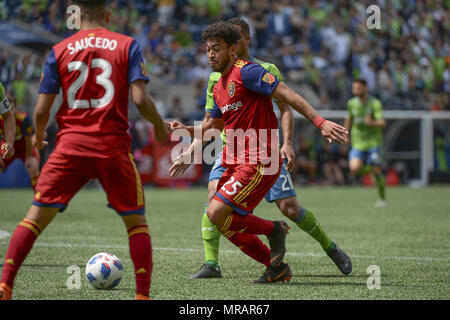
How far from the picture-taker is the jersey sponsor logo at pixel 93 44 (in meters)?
4.67

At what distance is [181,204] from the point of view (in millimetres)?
15594

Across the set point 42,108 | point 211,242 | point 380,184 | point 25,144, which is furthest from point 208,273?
point 380,184

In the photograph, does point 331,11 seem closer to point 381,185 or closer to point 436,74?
point 436,74

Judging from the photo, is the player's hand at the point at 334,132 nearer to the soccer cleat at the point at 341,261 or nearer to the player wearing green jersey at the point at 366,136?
the soccer cleat at the point at 341,261

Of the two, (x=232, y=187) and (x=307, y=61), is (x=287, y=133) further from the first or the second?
(x=307, y=61)

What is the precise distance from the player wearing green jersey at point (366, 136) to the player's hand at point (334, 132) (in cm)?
1013

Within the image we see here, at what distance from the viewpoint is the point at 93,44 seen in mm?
4680

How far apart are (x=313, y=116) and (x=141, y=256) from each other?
165 cm

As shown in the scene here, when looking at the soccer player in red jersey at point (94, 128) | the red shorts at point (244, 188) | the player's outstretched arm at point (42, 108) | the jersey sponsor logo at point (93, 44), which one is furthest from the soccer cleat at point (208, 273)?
the jersey sponsor logo at point (93, 44)

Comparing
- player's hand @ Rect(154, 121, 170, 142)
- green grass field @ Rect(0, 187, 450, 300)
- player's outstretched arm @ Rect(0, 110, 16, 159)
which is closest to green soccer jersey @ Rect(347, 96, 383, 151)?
green grass field @ Rect(0, 187, 450, 300)

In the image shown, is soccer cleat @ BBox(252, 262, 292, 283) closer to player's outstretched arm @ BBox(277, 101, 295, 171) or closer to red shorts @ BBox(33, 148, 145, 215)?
player's outstretched arm @ BBox(277, 101, 295, 171)

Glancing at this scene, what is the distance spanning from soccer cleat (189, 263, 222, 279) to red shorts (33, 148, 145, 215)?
1887 millimetres


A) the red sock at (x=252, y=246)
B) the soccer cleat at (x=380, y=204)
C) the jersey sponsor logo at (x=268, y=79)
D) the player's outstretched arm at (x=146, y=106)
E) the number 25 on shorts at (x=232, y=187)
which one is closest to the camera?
the player's outstretched arm at (x=146, y=106)
